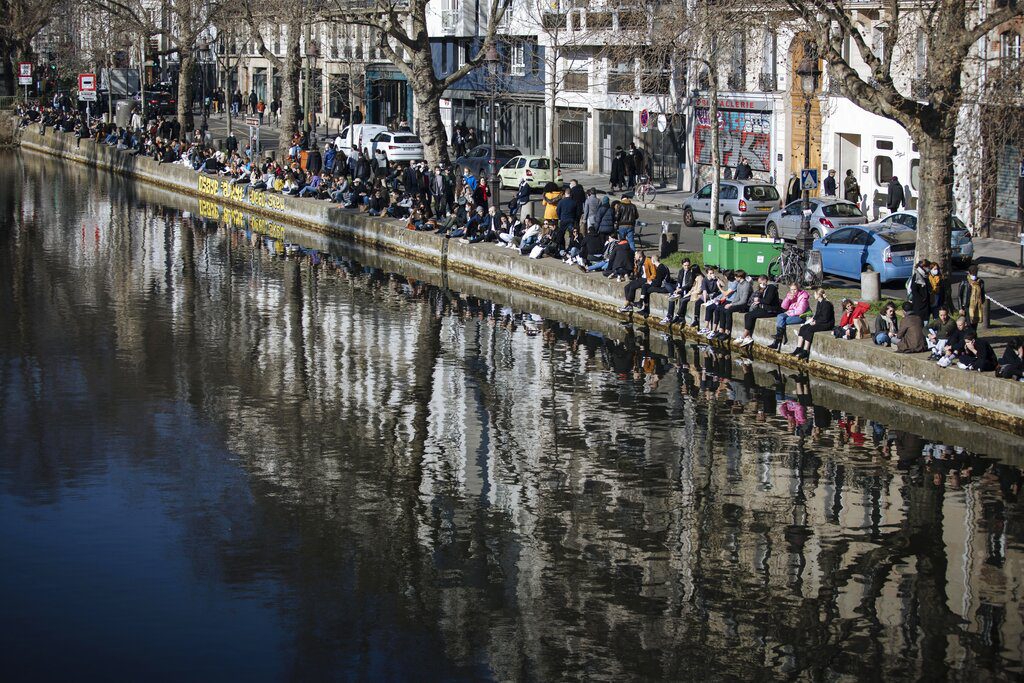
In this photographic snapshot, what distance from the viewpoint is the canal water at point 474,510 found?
51.9ft

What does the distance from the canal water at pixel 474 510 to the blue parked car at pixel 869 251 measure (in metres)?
5.66

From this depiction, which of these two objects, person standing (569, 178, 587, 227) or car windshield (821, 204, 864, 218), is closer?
person standing (569, 178, 587, 227)

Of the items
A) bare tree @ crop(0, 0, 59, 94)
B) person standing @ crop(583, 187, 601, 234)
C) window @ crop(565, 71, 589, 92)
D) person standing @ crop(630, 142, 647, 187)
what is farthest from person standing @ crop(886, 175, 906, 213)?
bare tree @ crop(0, 0, 59, 94)

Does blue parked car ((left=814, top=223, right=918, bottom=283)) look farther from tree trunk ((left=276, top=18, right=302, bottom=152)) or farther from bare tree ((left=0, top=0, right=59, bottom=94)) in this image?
bare tree ((left=0, top=0, right=59, bottom=94))

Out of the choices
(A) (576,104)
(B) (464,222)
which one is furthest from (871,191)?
(A) (576,104)

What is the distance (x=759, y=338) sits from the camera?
95.7ft

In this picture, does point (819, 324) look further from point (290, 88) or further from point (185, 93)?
point (185, 93)

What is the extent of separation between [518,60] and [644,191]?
19275 mm

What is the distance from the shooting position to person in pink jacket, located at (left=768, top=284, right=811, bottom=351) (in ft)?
93.7

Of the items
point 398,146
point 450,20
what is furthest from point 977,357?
point 450,20

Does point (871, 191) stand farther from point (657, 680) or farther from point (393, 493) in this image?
point (657, 680)

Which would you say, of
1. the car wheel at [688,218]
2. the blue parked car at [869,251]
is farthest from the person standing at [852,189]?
the blue parked car at [869,251]

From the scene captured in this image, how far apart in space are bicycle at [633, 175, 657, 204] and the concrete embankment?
396 inches

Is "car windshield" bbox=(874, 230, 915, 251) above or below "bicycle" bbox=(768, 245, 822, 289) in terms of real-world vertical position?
above
